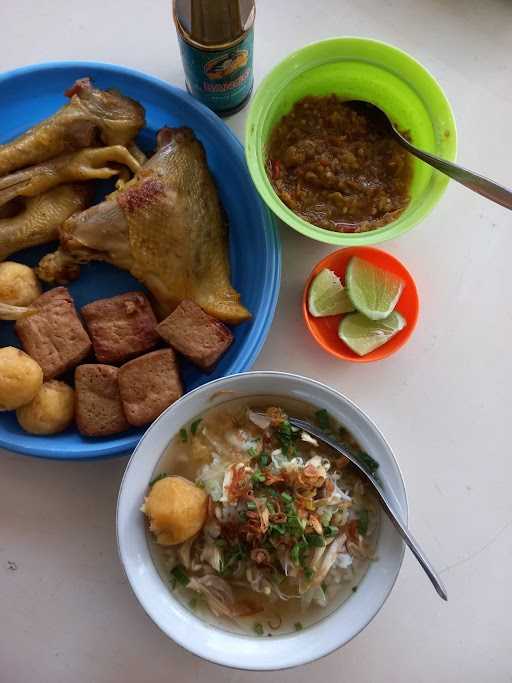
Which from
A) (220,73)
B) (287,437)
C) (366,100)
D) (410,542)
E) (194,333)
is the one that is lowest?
(410,542)

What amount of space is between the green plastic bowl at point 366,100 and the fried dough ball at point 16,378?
30.1 inches

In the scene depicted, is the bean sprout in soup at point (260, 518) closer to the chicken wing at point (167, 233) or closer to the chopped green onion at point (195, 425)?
the chopped green onion at point (195, 425)

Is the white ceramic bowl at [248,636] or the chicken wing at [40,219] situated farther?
the chicken wing at [40,219]

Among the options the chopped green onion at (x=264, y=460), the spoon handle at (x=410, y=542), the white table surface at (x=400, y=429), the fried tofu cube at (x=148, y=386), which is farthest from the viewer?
the white table surface at (x=400, y=429)

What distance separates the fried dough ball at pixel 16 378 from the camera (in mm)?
1548

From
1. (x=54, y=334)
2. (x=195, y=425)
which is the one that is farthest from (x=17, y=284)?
(x=195, y=425)

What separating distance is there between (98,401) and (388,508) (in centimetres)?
82

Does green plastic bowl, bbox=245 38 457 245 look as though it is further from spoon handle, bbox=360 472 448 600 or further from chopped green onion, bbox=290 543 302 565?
chopped green onion, bbox=290 543 302 565

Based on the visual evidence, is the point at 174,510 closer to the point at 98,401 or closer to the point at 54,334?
the point at 98,401

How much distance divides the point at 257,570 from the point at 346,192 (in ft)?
3.37

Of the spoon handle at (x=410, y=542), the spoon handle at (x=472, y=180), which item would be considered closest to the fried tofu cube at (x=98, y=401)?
the spoon handle at (x=410, y=542)

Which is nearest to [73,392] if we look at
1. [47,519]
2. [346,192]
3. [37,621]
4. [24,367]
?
[24,367]

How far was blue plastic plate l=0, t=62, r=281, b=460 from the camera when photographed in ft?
5.41

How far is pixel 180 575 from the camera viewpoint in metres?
1.51
